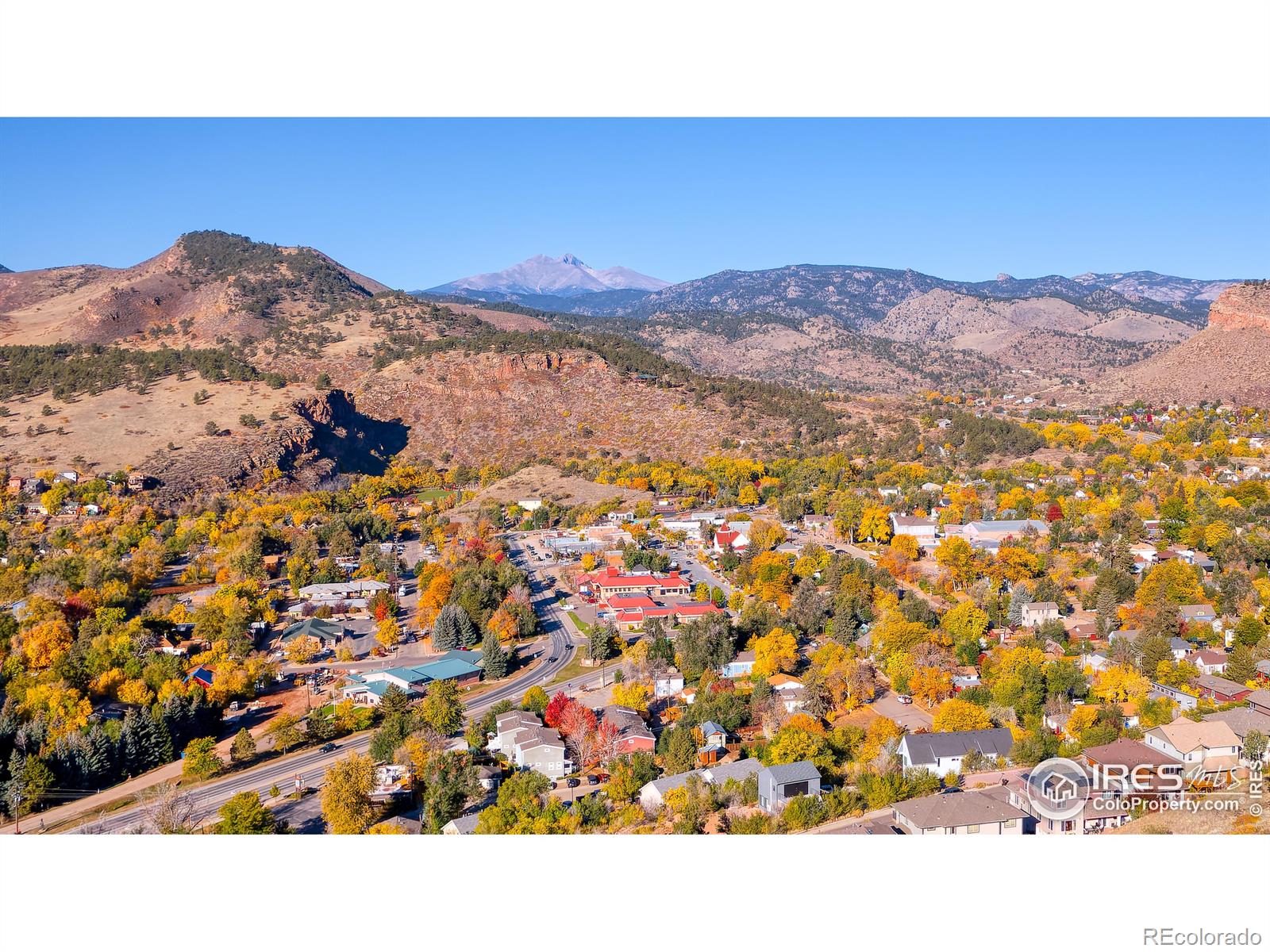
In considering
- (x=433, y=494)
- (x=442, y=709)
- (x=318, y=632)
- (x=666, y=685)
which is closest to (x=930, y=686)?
(x=666, y=685)

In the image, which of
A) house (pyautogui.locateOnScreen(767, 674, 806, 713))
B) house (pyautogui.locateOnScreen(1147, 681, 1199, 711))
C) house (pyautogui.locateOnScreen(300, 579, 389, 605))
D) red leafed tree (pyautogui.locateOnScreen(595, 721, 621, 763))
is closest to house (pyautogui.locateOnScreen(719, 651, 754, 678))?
house (pyautogui.locateOnScreen(767, 674, 806, 713))

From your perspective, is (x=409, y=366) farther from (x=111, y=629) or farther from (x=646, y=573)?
(x=111, y=629)

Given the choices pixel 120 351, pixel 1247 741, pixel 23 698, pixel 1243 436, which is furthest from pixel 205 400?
pixel 1243 436

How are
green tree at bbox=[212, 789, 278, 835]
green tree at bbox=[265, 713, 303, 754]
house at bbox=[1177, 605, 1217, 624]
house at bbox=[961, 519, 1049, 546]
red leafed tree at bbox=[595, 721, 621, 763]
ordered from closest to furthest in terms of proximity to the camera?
green tree at bbox=[212, 789, 278, 835] → red leafed tree at bbox=[595, 721, 621, 763] → green tree at bbox=[265, 713, 303, 754] → house at bbox=[1177, 605, 1217, 624] → house at bbox=[961, 519, 1049, 546]

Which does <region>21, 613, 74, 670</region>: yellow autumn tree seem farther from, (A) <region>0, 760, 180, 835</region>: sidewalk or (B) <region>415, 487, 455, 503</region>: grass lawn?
(B) <region>415, 487, 455, 503</region>: grass lawn

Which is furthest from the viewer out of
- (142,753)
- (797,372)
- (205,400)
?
(797,372)

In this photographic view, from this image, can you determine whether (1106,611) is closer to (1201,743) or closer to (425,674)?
(1201,743)
